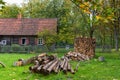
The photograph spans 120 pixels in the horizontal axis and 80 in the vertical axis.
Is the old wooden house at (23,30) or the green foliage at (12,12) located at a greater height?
the green foliage at (12,12)

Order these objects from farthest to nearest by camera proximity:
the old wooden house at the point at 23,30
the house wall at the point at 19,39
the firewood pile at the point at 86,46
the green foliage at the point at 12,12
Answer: the green foliage at the point at 12,12
the house wall at the point at 19,39
the old wooden house at the point at 23,30
the firewood pile at the point at 86,46

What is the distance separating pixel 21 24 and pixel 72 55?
31.1 metres

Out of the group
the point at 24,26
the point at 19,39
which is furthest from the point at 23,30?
the point at 19,39

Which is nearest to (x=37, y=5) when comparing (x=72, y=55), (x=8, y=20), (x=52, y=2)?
(x=52, y=2)

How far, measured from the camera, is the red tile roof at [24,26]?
52.7 m

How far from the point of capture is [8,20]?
184 feet

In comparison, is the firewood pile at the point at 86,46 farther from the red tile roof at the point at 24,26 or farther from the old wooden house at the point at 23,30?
the old wooden house at the point at 23,30

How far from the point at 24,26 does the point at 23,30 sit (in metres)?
1.07

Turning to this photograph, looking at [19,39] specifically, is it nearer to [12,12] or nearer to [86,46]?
[86,46]

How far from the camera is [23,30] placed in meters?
53.2

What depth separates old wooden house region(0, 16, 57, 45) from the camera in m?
52.6

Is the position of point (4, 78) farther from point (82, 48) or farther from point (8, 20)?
point (8, 20)

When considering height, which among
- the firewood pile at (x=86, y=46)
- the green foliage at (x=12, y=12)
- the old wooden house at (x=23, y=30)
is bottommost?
the firewood pile at (x=86, y=46)

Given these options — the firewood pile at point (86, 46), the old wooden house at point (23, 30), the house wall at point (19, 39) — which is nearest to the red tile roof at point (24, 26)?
the old wooden house at point (23, 30)
